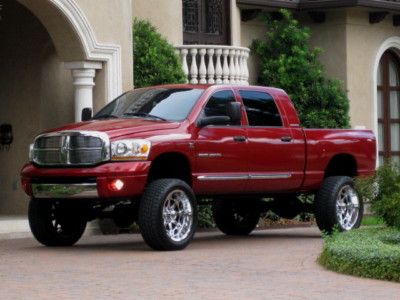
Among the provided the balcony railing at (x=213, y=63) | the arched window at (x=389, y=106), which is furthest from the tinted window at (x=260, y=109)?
the arched window at (x=389, y=106)

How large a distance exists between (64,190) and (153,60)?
6.70m

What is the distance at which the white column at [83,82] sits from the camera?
63.3 feet

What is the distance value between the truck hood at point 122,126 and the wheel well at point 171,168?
358mm

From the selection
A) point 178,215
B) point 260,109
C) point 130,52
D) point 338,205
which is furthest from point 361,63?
point 178,215

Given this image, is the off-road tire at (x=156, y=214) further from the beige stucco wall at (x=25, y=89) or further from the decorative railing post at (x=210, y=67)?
the decorative railing post at (x=210, y=67)

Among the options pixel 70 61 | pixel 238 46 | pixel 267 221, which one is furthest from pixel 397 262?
pixel 238 46

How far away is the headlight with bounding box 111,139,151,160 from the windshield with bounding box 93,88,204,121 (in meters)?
0.90

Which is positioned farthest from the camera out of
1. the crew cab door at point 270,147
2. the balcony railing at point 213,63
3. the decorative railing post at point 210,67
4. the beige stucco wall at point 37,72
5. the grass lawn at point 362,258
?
the decorative railing post at point 210,67

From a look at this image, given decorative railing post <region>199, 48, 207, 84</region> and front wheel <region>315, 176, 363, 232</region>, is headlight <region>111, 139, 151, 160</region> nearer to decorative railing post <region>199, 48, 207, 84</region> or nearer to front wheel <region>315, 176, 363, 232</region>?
front wheel <region>315, 176, 363, 232</region>

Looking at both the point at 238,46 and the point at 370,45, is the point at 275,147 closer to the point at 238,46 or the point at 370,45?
the point at 238,46

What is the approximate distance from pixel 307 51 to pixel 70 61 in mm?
7690

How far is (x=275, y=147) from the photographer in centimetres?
1659

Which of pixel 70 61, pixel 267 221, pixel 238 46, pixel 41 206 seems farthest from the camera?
pixel 238 46

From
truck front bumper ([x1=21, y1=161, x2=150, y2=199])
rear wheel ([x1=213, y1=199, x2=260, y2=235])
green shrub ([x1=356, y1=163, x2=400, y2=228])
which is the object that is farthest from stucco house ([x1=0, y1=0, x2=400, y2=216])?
green shrub ([x1=356, y1=163, x2=400, y2=228])
